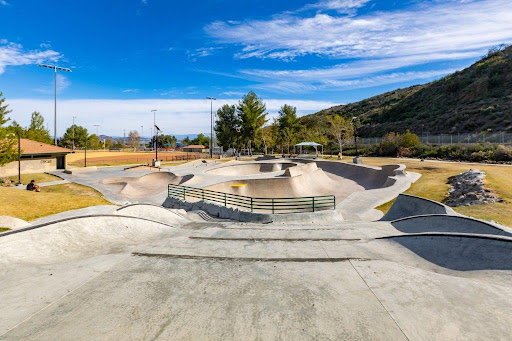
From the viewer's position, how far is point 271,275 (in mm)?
6086

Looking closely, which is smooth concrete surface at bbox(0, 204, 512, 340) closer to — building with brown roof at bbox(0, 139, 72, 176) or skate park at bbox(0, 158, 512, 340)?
skate park at bbox(0, 158, 512, 340)

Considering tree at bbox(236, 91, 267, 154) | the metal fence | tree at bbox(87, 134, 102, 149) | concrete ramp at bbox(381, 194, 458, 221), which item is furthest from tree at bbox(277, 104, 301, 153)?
tree at bbox(87, 134, 102, 149)

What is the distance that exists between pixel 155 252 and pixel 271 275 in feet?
12.5

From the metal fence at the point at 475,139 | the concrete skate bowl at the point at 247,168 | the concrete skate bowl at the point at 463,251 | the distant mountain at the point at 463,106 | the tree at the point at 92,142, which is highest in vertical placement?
the distant mountain at the point at 463,106

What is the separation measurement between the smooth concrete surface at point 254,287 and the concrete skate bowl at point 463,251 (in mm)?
22

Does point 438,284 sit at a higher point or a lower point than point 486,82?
lower

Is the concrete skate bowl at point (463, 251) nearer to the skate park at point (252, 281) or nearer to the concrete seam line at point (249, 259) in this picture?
the skate park at point (252, 281)

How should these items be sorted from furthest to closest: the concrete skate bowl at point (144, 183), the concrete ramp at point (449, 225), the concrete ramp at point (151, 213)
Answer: the concrete skate bowl at point (144, 183) → the concrete ramp at point (151, 213) → the concrete ramp at point (449, 225)

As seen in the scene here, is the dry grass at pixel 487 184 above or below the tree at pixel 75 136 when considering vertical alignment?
below

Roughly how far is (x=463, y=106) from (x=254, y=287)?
308ft

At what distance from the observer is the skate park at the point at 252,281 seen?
420 centimetres

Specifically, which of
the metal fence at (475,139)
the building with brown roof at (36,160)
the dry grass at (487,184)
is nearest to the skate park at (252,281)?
the dry grass at (487,184)

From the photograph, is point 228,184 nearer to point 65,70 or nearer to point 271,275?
point 271,275

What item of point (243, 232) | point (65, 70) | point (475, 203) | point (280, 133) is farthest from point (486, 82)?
point (65, 70)
